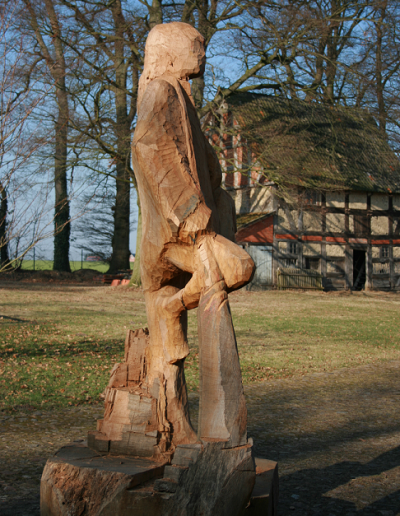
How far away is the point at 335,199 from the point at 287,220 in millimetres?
2577

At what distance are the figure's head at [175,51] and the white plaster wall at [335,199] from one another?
23.4 m

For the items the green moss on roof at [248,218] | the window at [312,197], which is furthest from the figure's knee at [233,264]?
the window at [312,197]

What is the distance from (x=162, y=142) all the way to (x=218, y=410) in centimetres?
120

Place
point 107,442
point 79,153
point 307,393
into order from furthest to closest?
point 79,153 → point 307,393 → point 107,442

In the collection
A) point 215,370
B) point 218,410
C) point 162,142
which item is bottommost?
point 218,410

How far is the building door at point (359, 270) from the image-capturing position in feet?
88.6

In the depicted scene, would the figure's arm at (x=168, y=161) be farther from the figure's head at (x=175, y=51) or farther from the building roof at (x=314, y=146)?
the building roof at (x=314, y=146)

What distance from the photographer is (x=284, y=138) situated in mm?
22312

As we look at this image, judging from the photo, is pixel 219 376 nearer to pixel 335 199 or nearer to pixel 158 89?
pixel 158 89

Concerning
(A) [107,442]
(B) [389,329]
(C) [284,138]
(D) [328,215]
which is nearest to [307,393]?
(A) [107,442]

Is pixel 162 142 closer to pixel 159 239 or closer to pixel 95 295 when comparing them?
pixel 159 239

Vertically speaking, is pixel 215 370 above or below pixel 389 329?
above

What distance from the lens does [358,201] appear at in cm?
2608

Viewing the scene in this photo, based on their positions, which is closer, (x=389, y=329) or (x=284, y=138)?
(x=389, y=329)
